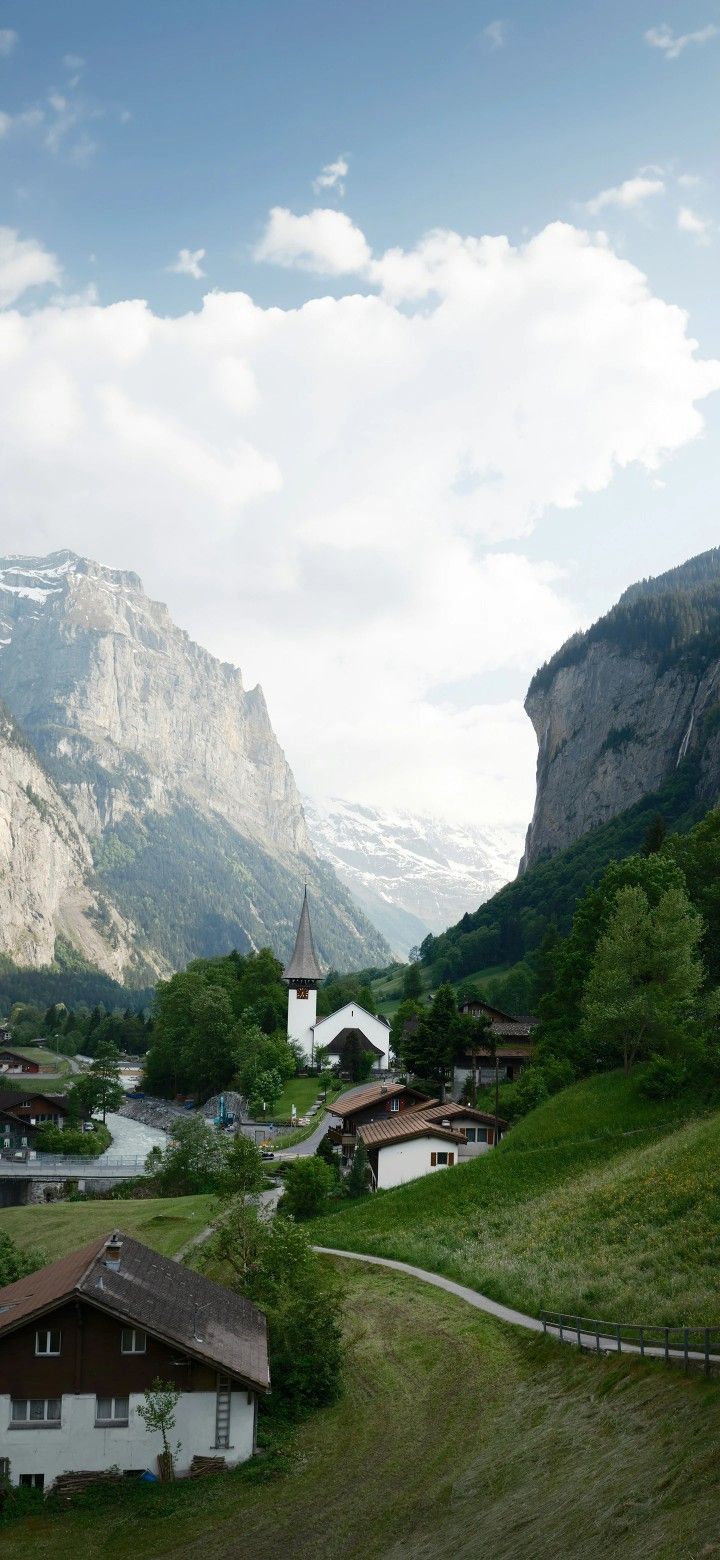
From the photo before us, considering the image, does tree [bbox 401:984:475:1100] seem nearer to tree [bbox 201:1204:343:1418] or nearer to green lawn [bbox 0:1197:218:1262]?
green lawn [bbox 0:1197:218:1262]

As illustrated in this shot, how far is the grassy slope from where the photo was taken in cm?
3681

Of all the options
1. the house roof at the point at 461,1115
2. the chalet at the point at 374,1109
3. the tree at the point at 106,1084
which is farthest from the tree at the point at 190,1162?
the tree at the point at 106,1084

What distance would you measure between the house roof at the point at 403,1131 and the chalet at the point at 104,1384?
35.1m

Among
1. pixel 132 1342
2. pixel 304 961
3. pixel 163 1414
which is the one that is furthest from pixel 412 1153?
pixel 304 961

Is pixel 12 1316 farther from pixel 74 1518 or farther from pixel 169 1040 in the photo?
pixel 169 1040

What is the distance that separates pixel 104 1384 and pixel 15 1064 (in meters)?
159

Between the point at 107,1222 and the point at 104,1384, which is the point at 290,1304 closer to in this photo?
the point at 104,1384

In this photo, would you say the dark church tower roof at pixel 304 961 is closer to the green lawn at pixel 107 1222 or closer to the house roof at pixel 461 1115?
the green lawn at pixel 107 1222

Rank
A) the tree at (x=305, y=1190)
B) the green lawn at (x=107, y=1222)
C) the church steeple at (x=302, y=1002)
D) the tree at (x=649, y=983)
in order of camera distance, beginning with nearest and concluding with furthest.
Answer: the green lawn at (x=107, y=1222)
the tree at (x=305, y=1190)
the tree at (x=649, y=983)
the church steeple at (x=302, y=1002)

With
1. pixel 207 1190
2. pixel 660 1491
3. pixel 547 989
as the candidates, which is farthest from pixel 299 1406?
pixel 547 989

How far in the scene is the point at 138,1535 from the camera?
86.3 feet

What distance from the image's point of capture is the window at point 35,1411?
29.8 meters

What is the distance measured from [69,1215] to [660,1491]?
5470 cm

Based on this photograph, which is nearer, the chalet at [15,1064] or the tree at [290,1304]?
the tree at [290,1304]
